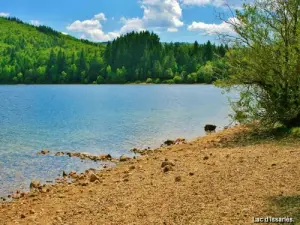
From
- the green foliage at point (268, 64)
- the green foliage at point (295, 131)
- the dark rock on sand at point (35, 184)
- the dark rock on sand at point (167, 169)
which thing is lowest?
the dark rock on sand at point (35, 184)

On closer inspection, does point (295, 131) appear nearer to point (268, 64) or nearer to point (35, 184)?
point (268, 64)

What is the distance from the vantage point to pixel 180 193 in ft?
44.8

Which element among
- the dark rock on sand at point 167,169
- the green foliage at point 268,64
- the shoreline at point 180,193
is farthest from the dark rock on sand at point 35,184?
the green foliage at point 268,64

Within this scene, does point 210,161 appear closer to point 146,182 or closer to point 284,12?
point 146,182

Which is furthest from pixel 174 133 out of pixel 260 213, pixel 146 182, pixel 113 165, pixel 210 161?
pixel 260 213

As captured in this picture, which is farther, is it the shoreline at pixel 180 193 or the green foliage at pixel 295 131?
the green foliage at pixel 295 131

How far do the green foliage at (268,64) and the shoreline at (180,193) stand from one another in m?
3.65

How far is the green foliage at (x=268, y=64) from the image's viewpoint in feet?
76.3

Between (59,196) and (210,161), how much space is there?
6.92m

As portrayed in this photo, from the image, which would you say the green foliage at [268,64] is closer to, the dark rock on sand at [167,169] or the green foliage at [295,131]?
the green foliage at [295,131]


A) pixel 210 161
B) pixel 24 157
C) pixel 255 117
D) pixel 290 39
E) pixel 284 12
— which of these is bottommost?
pixel 24 157

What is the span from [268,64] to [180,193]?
1243 cm

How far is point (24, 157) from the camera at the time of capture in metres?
28.7

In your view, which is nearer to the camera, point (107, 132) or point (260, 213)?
point (260, 213)
